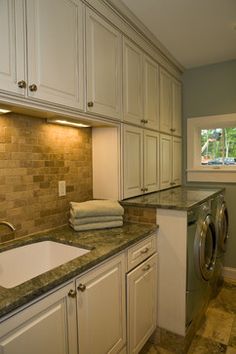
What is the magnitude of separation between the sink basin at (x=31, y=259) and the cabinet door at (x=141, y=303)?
412 millimetres

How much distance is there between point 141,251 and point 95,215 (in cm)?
38

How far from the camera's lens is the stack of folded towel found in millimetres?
1636

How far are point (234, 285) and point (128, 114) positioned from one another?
220 cm

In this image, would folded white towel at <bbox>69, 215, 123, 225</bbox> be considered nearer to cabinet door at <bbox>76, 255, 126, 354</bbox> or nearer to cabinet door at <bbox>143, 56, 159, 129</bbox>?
cabinet door at <bbox>76, 255, 126, 354</bbox>

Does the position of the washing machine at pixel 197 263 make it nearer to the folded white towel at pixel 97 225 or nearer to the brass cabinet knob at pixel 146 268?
the brass cabinet knob at pixel 146 268

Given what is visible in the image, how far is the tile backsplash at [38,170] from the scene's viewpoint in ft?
4.63

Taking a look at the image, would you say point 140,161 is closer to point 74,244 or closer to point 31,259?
point 74,244

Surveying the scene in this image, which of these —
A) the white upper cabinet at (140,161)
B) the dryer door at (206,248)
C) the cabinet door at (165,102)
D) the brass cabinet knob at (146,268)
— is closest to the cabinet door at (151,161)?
the white upper cabinet at (140,161)

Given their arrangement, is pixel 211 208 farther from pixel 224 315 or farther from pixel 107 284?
pixel 107 284

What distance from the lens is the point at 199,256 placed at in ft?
6.01

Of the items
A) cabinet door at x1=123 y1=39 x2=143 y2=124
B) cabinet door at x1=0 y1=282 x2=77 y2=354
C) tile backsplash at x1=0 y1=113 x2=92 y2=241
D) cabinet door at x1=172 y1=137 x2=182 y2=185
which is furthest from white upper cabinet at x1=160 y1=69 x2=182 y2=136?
cabinet door at x1=0 y1=282 x2=77 y2=354

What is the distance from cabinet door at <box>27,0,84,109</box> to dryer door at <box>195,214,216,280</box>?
1.27 metres

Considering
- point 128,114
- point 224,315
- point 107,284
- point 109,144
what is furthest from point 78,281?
point 224,315

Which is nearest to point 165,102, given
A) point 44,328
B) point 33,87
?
point 33,87
